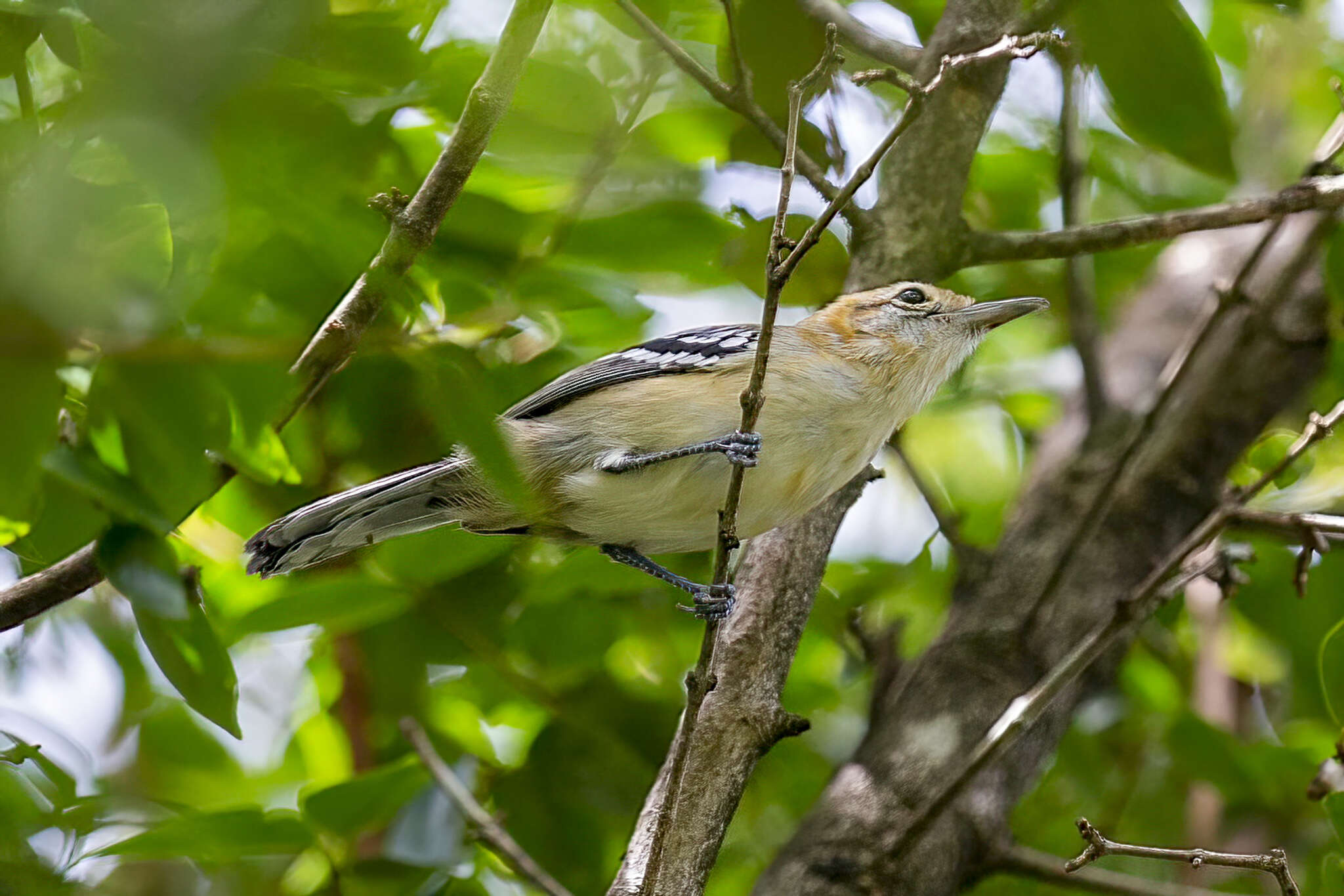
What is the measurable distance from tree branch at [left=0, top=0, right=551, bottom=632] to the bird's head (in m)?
1.91

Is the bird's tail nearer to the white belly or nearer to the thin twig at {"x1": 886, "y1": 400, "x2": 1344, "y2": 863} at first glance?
the white belly

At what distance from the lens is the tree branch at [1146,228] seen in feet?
10.5

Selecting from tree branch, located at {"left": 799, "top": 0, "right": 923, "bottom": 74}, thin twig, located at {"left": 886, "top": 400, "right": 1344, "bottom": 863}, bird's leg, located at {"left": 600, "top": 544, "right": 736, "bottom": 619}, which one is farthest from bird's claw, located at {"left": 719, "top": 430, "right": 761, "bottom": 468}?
tree branch, located at {"left": 799, "top": 0, "right": 923, "bottom": 74}

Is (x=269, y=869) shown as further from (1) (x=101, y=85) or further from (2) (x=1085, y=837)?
(1) (x=101, y=85)

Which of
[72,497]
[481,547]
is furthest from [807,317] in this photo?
[72,497]

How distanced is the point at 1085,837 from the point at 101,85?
265 centimetres

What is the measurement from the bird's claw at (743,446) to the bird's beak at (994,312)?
4.16ft

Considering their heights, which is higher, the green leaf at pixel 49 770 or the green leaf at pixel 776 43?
the green leaf at pixel 776 43

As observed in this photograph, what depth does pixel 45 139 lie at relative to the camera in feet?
3.84

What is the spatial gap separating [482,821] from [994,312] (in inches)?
98.1

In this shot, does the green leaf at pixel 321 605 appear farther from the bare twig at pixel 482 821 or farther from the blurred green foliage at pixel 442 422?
the bare twig at pixel 482 821

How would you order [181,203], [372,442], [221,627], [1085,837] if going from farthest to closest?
1. [372,442]
2. [221,627]
3. [1085,837]
4. [181,203]

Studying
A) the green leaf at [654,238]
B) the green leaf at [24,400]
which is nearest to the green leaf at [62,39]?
the green leaf at [24,400]

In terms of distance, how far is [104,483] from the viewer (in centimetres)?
215
